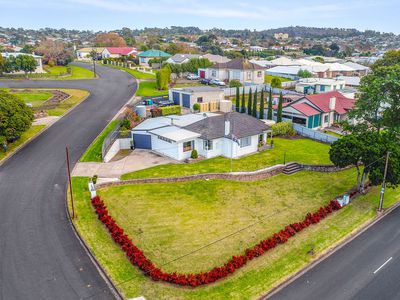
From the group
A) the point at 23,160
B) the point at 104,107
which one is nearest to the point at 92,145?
the point at 23,160

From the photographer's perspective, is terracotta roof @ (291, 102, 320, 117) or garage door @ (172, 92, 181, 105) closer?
terracotta roof @ (291, 102, 320, 117)

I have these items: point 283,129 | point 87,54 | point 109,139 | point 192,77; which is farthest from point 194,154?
point 87,54

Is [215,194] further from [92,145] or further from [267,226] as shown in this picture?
[92,145]

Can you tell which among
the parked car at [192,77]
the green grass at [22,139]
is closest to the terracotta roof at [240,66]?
the parked car at [192,77]

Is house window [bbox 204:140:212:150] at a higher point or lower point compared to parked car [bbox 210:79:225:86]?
lower

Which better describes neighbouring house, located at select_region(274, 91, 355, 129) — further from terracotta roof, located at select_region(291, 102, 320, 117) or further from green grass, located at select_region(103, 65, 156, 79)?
green grass, located at select_region(103, 65, 156, 79)

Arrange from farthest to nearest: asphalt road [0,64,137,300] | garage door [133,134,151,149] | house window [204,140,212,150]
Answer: garage door [133,134,151,149], house window [204,140,212,150], asphalt road [0,64,137,300]

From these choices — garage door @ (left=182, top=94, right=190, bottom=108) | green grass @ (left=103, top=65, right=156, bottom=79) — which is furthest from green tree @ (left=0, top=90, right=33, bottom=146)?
green grass @ (left=103, top=65, right=156, bottom=79)
